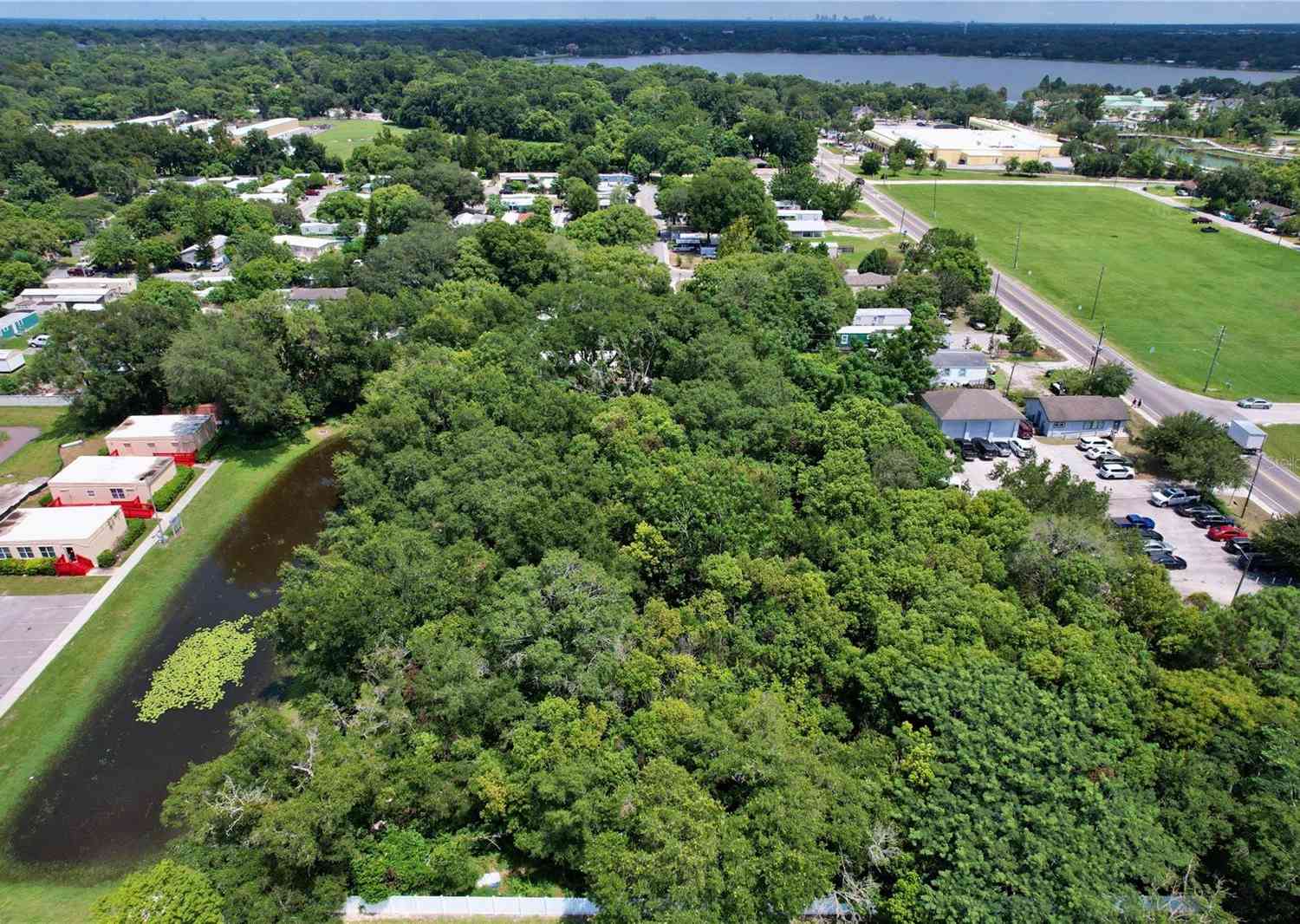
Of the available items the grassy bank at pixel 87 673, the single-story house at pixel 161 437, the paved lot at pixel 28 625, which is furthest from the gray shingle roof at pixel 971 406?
the paved lot at pixel 28 625

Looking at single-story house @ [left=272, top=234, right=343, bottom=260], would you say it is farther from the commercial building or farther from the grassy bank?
the commercial building

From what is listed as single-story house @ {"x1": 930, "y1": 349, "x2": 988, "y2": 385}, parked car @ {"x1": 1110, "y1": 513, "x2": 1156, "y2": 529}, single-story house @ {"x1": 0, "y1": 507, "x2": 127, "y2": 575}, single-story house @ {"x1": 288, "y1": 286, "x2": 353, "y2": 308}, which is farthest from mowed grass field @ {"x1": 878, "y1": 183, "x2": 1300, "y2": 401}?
single-story house @ {"x1": 0, "y1": 507, "x2": 127, "y2": 575}

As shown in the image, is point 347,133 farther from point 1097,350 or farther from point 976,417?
point 976,417

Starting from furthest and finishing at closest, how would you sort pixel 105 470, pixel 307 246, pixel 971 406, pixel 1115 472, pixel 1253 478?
1. pixel 307 246
2. pixel 971 406
3. pixel 1115 472
4. pixel 105 470
5. pixel 1253 478

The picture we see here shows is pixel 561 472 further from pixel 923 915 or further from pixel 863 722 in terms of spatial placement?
pixel 923 915

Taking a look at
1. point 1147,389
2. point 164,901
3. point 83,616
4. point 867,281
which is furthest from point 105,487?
point 1147,389

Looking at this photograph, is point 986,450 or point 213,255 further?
point 213,255
